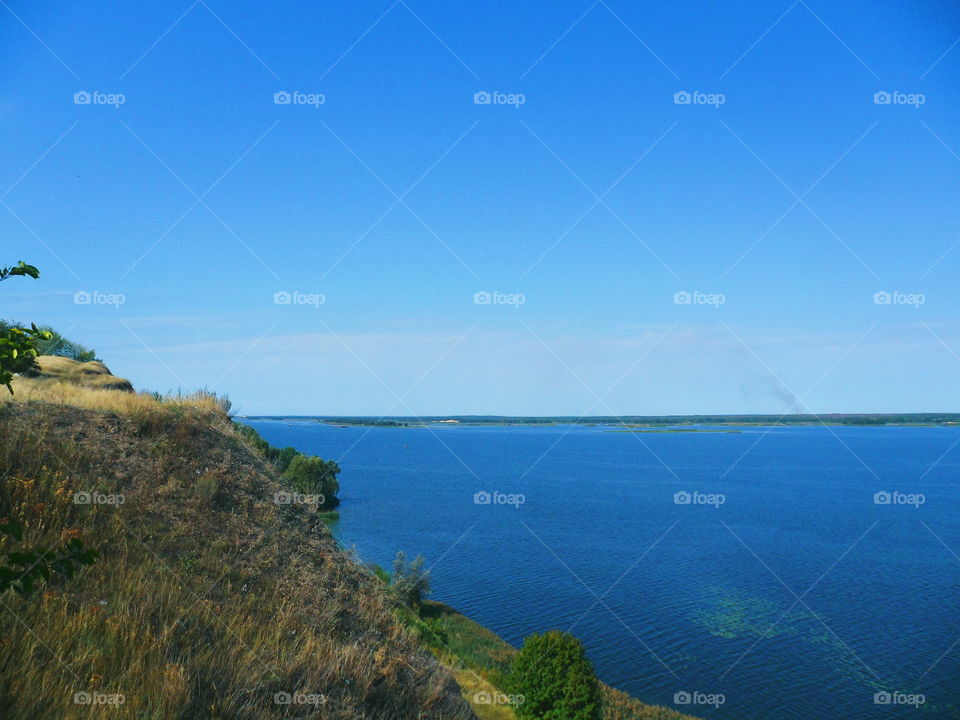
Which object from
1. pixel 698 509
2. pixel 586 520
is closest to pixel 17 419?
pixel 586 520

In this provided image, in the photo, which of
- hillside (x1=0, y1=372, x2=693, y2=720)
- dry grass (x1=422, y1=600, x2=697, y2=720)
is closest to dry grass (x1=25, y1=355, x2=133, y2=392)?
hillside (x1=0, y1=372, x2=693, y2=720)

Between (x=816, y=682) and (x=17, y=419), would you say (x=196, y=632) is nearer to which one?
(x=17, y=419)
